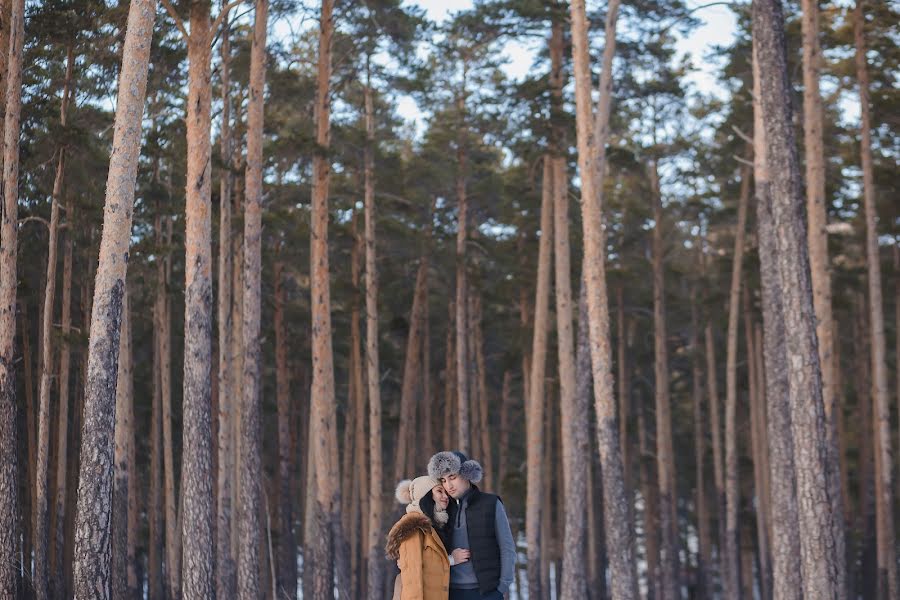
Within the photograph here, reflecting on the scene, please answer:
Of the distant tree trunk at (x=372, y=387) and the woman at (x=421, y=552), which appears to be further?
the distant tree trunk at (x=372, y=387)

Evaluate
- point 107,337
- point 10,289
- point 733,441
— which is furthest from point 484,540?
point 733,441

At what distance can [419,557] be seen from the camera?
246 inches

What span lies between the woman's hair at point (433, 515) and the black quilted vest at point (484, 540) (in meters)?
0.16

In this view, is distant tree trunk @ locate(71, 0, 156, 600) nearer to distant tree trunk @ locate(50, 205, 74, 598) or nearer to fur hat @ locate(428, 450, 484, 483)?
fur hat @ locate(428, 450, 484, 483)

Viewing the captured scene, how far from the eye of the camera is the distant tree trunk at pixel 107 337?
9273 mm

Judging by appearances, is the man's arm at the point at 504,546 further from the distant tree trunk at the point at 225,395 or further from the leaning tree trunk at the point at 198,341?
the distant tree trunk at the point at 225,395

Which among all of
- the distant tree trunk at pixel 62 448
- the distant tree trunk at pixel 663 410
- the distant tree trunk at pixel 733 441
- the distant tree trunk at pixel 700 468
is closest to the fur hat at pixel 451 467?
the distant tree trunk at pixel 62 448

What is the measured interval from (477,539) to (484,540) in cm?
4

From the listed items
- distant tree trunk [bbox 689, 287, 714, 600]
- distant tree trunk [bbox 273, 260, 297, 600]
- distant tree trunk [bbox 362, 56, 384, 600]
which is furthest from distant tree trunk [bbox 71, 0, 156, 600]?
distant tree trunk [bbox 689, 287, 714, 600]

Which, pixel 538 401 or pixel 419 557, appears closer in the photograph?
pixel 419 557

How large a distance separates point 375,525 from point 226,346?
6317mm

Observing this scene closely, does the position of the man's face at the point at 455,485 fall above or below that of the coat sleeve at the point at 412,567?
above

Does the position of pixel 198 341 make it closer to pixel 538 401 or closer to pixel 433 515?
pixel 433 515

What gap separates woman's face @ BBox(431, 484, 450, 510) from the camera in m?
6.44
